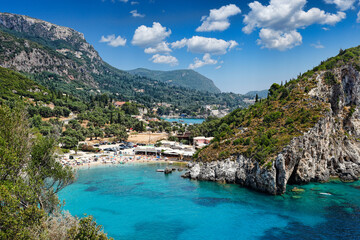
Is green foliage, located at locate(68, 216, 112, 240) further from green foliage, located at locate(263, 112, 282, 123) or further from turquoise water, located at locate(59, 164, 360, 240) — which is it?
green foliage, located at locate(263, 112, 282, 123)

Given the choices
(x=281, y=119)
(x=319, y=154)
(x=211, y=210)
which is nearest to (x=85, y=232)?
(x=211, y=210)

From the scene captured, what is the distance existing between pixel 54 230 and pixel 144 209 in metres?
19.1

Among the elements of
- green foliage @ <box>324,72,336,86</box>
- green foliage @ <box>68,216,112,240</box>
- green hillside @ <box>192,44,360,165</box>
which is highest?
green foliage @ <box>324,72,336,86</box>

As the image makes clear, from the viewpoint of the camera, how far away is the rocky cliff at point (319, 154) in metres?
36.6

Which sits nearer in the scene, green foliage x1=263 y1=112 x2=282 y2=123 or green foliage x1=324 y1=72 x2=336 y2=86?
green foliage x1=263 y1=112 x2=282 y2=123

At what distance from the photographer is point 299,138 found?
38.2 meters

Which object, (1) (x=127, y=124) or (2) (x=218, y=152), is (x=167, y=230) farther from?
(1) (x=127, y=124)

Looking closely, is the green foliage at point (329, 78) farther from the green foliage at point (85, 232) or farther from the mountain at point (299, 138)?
the green foliage at point (85, 232)

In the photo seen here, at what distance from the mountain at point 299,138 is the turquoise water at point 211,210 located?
7.78 feet

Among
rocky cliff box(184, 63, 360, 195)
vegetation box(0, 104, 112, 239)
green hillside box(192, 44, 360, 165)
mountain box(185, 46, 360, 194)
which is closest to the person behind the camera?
vegetation box(0, 104, 112, 239)

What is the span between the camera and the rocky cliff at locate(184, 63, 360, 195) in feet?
120

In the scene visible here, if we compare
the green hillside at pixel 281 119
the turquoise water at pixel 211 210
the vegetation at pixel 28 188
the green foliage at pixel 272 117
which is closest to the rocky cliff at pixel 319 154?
the green hillside at pixel 281 119

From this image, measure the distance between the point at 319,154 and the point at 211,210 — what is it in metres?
22.4

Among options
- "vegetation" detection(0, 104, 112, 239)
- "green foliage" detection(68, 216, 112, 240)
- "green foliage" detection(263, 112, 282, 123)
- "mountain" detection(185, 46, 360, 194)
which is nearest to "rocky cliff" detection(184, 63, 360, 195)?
"mountain" detection(185, 46, 360, 194)
